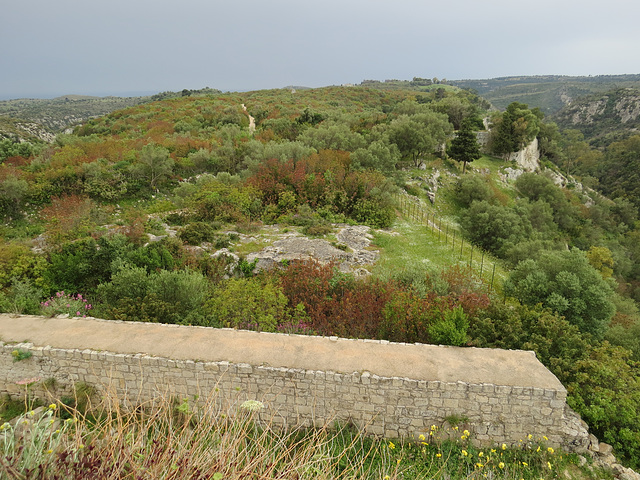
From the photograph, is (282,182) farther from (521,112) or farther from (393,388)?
(521,112)

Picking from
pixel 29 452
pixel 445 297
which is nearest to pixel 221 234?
pixel 445 297

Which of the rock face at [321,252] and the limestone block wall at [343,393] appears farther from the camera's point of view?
the rock face at [321,252]

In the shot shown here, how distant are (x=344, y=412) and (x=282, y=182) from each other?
13.6 m

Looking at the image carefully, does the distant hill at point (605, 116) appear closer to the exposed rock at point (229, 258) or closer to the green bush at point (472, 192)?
the green bush at point (472, 192)

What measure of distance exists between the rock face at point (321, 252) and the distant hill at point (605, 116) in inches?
2826

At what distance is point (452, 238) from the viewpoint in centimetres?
1789

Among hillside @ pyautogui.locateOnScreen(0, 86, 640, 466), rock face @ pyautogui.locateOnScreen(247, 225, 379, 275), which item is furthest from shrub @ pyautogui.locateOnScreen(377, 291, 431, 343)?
rock face @ pyautogui.locateOnScreen(247, 225, 379, 275)

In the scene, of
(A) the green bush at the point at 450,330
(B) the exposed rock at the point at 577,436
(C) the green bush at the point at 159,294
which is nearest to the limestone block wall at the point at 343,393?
(B) the exposed rock at the point at 577,436

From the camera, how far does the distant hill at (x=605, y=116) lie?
65506 mm

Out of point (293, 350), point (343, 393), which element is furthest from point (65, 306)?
point (343, 393)

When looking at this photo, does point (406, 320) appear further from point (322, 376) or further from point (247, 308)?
point (247, 308)

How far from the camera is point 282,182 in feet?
60.5

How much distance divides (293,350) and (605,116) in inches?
3881

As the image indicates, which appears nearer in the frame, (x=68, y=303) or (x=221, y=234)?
(x=68, y=303)
